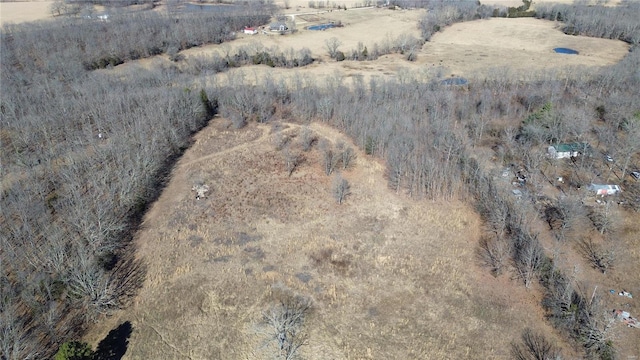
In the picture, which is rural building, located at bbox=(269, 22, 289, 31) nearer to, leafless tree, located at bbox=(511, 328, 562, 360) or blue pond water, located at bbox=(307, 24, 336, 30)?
blue pond water, located at bbox=(307, 24, 336, 30)

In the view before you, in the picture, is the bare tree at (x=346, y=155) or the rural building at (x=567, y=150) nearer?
the rural building at (x=567, y=150)

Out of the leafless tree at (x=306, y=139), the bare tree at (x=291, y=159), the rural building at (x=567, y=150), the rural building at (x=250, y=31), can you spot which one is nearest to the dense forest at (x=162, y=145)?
the rural building at (x=567, y=150)

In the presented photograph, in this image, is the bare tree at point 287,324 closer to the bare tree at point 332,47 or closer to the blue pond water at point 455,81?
the blue pond water at point 455,81

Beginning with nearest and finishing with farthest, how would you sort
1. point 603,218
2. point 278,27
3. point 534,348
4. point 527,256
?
1. point 534,348
2. point 527,256
3. point 603,218
4. point 278,27

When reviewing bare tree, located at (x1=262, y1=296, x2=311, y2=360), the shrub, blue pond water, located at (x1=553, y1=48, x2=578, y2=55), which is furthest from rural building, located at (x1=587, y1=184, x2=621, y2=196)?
blue pond water, located at (x1=553, y1=48, x2=578, y2=55)

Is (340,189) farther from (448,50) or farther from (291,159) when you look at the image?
(448,50)

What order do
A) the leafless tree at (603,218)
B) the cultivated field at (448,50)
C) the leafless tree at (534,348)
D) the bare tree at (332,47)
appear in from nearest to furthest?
the leafless tree at (534,348) → the leafless tree at (603,218) → the cultivated field at (448,50) → the bare tree at (332,47)

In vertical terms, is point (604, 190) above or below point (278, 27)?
below

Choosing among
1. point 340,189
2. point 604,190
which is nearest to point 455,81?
point 604,190
